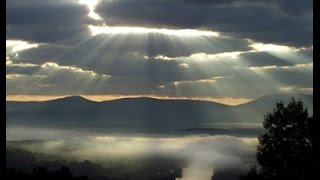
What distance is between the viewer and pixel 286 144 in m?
38.9

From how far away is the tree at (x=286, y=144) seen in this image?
123 ft

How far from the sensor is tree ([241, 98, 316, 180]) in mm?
37438
